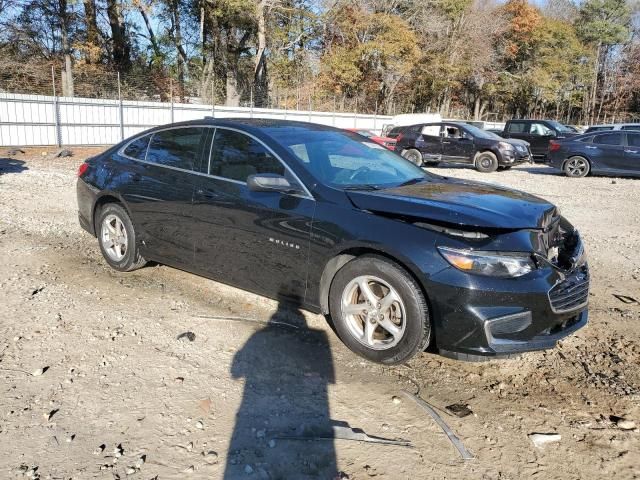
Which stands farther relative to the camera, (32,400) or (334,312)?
(334,312)

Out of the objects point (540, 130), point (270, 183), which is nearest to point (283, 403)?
point (270, 183)

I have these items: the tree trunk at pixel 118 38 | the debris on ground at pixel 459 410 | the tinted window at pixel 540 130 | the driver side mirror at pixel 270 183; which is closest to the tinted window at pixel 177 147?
the driver side mirror at pixel 270 183

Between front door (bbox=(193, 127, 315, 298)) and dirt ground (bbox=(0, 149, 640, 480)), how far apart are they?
0.38m

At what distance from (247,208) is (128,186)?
158 cm

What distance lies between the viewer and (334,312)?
379cm

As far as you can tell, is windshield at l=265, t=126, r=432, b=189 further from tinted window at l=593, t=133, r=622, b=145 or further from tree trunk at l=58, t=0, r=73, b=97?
tree trunk at l=58, t=0, r=73, b=97

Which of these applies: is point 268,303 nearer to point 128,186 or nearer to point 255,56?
point 128,186

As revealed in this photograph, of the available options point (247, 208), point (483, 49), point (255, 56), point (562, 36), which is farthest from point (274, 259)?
point (562, 36)

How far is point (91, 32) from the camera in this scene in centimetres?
3058

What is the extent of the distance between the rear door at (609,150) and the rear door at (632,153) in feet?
0.33

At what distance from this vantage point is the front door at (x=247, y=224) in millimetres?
3939

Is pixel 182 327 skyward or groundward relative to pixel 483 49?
groundward

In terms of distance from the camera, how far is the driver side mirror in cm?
388

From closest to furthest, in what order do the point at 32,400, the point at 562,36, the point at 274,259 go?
the point at 32,400, the point at 274,259, the point at 562,36
